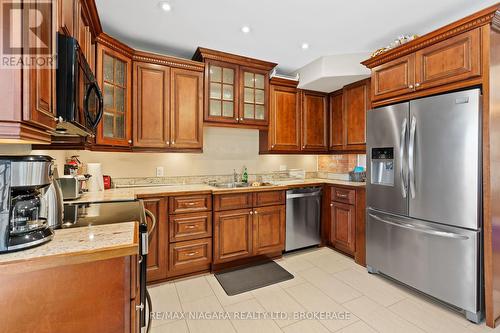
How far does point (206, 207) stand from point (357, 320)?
5.53ft

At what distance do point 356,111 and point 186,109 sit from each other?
7.23 ft

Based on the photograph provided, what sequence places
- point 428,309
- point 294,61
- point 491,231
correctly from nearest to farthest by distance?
point 491,231, point 428,309, point 294,61

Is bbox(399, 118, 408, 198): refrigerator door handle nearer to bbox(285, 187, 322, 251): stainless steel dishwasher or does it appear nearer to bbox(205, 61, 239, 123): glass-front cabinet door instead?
bbox(285, 187, 322, 251): stainless steel dishwasher

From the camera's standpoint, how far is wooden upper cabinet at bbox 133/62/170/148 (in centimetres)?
249

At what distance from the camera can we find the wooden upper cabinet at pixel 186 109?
2650mm

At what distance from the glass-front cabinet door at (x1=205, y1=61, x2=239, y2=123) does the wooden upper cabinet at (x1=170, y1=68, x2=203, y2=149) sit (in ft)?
0.38

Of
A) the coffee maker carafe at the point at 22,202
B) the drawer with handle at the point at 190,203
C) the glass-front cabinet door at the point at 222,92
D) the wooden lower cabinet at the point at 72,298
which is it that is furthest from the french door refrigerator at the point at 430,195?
the coffee maker carafe at the point at 22,202

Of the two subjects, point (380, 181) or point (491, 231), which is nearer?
point (491, 231)

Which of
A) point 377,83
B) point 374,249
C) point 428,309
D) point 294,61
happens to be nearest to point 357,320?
point 428,309

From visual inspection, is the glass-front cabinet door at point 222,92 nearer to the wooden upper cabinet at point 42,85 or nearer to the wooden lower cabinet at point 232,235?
the wooden lower cabinet at point 232,235

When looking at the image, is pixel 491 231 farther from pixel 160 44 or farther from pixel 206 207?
pixel 160 44

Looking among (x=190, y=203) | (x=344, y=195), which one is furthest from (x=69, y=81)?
(x=344, y=195)

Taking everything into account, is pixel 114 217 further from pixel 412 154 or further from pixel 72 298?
pixel 412 154

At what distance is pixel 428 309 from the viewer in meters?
1.98
